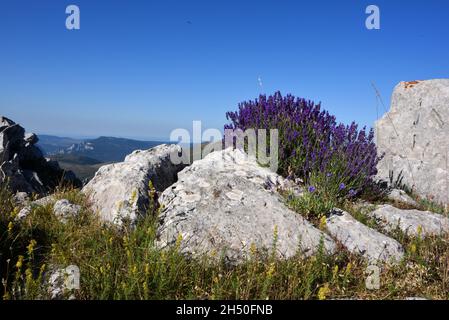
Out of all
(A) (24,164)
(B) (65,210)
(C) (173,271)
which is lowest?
(C) (173,271)

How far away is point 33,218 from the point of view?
154 inches

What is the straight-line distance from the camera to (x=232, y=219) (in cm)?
386

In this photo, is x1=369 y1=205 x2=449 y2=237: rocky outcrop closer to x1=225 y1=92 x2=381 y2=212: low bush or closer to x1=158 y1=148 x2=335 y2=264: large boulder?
x1=225 y1=92 x2=381 y2=212: low bush

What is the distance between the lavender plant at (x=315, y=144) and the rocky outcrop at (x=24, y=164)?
14.9 feet

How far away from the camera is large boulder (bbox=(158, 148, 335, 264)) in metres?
3.49

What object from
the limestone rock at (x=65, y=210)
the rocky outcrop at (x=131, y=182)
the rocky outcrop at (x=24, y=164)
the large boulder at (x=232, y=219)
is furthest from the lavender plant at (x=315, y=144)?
the rocky outcrop at (x=24, y=164)

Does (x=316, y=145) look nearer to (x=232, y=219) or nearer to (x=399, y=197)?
(x=399, y=197)

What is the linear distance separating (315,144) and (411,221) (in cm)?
169

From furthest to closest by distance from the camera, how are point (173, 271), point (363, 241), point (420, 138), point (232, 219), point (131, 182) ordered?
point (420, 138) → point (131, 182) → point (232, 219) → point (363, 241) → point (173, 271)

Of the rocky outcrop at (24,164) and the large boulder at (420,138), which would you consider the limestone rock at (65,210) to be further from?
the large boulder at (420,138)

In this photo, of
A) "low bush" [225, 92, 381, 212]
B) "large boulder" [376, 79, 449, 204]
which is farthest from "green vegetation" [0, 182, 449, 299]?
"large boulder" [376, 79, 449, 204]

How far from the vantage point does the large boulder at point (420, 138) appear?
6.93 metres

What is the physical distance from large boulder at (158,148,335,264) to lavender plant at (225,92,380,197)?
0.50 m

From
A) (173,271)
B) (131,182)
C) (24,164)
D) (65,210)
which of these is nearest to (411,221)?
(173,271)
